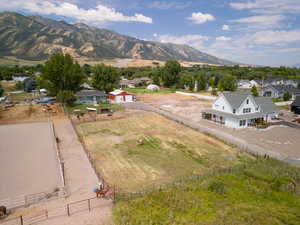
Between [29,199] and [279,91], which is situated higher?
[279,91]

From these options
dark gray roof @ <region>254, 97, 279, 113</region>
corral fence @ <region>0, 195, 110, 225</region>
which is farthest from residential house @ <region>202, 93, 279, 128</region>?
corral fence @ <region>0, 195, 110, 225</region>

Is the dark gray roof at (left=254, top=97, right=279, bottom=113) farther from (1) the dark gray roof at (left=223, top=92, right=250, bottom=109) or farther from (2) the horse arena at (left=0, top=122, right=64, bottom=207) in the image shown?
(2) the horse arena at (left=0, top=122, right=64, bottom=207)

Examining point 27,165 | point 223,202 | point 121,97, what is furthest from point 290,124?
point 121,97

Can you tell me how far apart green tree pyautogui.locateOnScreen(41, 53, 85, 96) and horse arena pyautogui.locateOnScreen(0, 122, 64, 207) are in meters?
19.1

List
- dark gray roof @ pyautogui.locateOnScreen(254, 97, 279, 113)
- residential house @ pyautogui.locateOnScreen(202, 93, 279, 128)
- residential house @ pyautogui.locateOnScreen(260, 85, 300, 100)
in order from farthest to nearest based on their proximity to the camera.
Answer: residential house @ pyautogui.locateOnScreen(260, 85, 300, 100)
dark gray roof @ pyautogui.locateOnScreen(254, 97, 279, 113)
residential house @ pyautogui.locateOnScreen(202, 93, 279, 128)

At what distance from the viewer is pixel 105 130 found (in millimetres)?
27719

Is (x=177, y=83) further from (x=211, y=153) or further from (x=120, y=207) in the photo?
(x=120, y=207)

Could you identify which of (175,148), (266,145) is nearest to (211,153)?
(175,148)

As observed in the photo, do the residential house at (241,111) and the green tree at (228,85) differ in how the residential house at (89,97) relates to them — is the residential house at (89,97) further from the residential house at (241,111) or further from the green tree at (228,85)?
the green tree at (228,85)

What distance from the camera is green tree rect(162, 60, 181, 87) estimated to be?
79.8 meters

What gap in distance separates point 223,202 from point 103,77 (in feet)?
162

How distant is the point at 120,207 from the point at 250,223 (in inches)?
282

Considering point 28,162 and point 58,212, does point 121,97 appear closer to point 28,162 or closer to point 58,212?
point 28,162

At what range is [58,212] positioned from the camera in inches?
442
